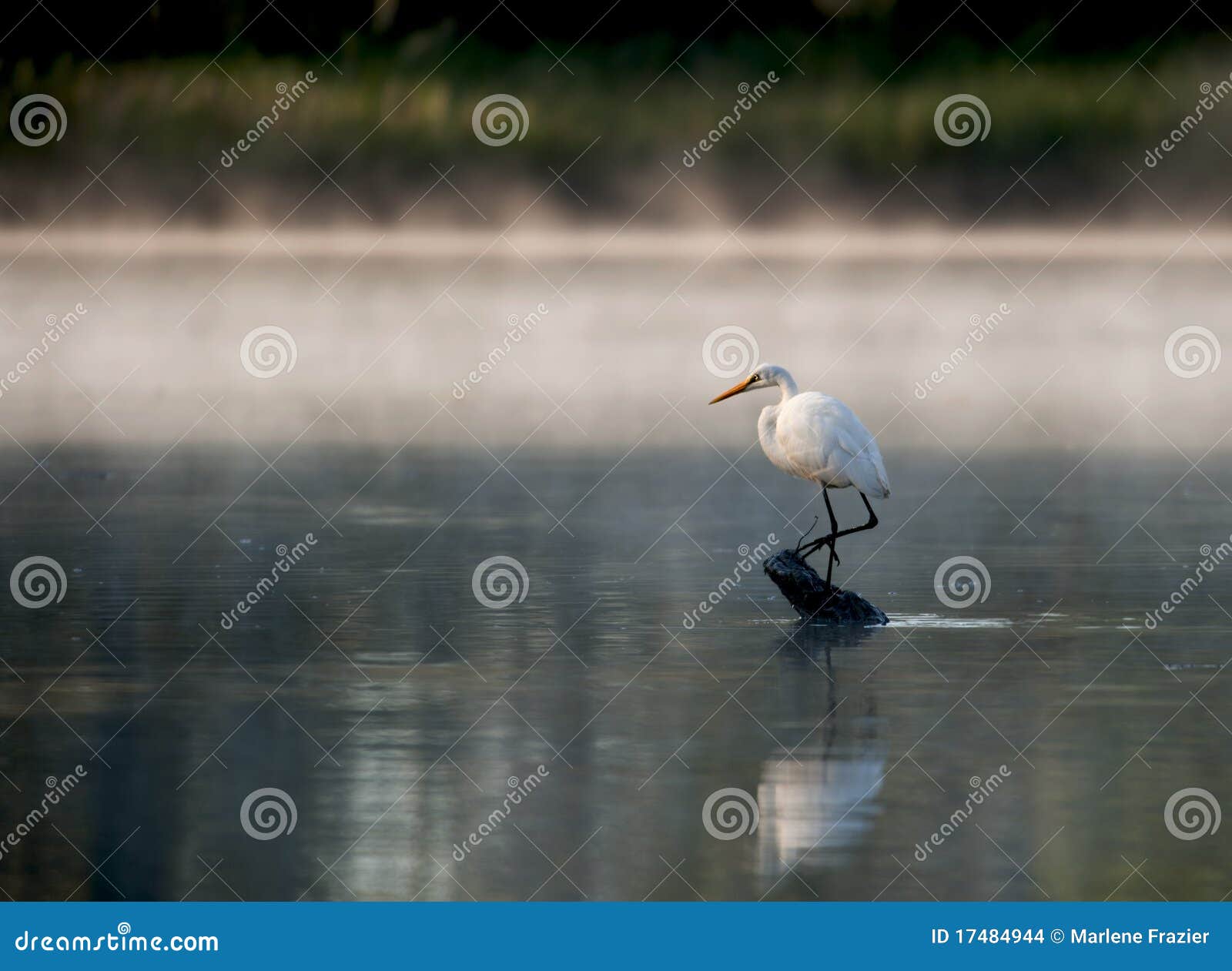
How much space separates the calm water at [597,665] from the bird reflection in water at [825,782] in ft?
0.08

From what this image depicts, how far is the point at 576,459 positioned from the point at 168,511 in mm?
6367

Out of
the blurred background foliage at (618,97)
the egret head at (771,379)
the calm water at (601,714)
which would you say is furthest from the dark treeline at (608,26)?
the egret head at (771,379)

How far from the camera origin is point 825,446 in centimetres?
1334

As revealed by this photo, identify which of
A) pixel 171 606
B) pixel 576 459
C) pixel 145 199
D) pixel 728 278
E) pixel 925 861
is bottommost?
pixel 925 861

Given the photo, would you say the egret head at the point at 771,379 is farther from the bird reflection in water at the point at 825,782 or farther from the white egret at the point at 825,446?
the bird reflection in water at the point at 825,782

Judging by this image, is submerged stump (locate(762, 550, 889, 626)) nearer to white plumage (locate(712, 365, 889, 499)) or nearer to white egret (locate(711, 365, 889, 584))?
white egret (locate(711, 365, 889, 584))

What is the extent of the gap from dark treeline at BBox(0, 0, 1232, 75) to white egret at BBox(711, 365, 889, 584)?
6599cm

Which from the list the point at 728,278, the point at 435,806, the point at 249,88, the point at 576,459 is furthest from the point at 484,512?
the point at 249,88

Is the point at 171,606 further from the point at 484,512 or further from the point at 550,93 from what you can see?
the point at 550,93

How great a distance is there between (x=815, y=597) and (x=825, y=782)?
4.07 m

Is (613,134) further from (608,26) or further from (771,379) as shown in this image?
(771,379)

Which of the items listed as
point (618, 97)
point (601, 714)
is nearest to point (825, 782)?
point (601, 714)

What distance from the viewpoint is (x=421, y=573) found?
15742 mm

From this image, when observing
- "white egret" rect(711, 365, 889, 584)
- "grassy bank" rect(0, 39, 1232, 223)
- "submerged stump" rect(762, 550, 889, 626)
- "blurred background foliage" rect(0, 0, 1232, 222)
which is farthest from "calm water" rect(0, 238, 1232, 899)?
"blurred background foliage" rect(0, 0, 1232, 222)
